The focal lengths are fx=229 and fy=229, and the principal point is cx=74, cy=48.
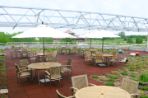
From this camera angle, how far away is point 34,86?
334 inches

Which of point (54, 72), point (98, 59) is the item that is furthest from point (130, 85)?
point (98, 59)

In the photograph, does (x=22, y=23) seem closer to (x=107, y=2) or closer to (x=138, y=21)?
(x=107, y=2)

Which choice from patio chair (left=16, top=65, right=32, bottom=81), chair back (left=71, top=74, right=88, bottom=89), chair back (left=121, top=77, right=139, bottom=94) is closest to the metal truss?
patio chair (left=16, top=65, right=32, bottom=81)

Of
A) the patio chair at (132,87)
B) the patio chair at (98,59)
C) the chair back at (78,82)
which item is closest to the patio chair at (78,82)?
the chair back at (78,82)

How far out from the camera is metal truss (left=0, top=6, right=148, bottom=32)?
742 inches

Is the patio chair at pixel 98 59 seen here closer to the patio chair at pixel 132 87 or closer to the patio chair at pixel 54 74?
the patio chair at pixel 54 74

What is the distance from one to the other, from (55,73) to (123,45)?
18350mm

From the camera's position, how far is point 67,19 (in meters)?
21.9

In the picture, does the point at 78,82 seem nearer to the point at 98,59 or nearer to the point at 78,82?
the point at 78,82

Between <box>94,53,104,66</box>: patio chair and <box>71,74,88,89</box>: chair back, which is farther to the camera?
<box>94,53,104,66</box>: patio chair

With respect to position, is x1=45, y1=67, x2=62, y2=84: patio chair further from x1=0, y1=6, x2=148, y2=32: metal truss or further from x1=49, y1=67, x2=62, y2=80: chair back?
x1=0, y1=6, x2=148, y2=32: metal truss

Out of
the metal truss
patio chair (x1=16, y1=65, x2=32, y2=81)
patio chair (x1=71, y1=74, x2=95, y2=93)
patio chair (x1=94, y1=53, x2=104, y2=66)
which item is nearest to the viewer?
patio chair (x1=71, y1=74, x2=95, y2=93)

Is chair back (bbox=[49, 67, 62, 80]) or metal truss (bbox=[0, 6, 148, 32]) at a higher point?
metal truss (bbox=[0, 6, 148, 32])

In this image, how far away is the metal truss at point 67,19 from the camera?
18.9 m
